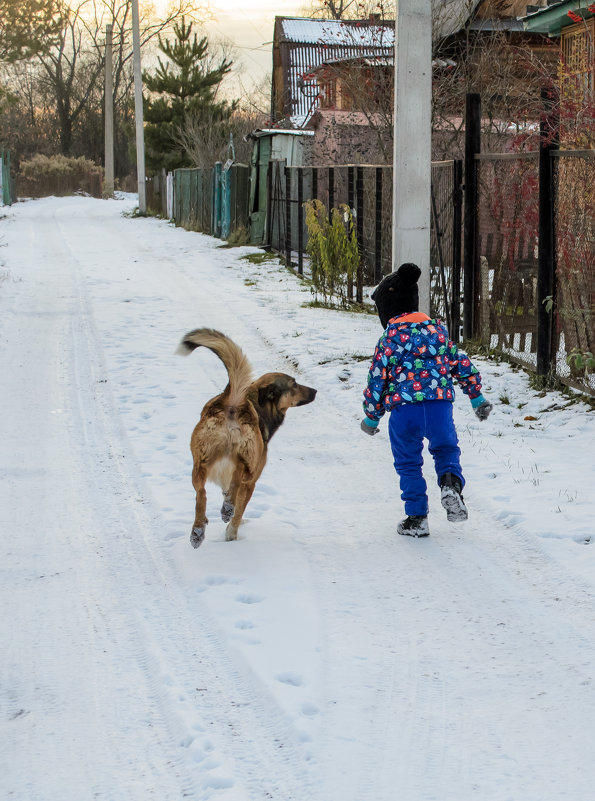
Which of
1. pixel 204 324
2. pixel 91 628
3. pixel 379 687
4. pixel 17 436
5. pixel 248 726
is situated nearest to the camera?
pixel 248 726

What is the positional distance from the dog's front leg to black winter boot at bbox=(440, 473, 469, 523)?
0.96m

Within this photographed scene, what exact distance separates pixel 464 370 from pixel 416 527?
32.6 inches

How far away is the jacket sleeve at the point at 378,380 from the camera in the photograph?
5.04 meters

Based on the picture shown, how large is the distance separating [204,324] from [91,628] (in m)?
7.97

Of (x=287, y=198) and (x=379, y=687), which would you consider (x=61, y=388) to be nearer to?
(x=379, y=687)

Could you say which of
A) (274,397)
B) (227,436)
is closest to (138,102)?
(274,397)

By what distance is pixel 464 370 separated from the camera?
513 centimetres

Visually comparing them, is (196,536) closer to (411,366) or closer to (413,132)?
(411,366)

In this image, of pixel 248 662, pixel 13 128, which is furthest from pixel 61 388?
pixel 13 128

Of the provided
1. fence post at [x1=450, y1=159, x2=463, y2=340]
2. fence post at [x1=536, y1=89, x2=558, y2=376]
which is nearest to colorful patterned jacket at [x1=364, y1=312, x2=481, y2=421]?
fence post at [x1=536, y1=89, x2=558, y2=376]

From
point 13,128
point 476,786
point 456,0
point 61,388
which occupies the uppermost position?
point 13,128

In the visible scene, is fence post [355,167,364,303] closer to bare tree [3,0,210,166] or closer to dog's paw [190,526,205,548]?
dog's paw [190,526,205,548]

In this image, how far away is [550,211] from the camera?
8.01 metres

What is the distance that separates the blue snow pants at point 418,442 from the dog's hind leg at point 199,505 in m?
0.98
